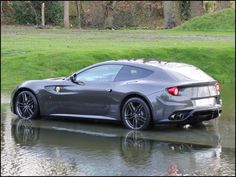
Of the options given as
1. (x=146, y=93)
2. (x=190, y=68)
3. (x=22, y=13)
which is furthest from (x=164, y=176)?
(x=22, y=13)

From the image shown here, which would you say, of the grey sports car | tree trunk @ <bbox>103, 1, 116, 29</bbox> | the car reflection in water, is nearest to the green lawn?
the grey sports car

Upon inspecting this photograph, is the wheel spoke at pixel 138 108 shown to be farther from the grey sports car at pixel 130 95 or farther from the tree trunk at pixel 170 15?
the tree trunk at pixel 170 15

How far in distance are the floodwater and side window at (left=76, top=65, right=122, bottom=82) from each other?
2.79ft

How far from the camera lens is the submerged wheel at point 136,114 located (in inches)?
448

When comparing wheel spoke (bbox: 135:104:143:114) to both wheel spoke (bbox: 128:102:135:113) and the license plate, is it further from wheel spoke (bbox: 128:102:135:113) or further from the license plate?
the license plate

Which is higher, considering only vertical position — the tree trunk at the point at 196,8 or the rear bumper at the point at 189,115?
the tree trunk at the point at 196,8

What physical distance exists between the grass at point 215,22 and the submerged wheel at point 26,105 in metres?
24.9

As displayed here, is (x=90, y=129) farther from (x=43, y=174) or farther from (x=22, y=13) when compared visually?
(x=22, y=13)

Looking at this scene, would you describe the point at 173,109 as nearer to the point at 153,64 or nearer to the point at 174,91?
the point at 174,91

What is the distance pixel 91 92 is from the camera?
474 inches

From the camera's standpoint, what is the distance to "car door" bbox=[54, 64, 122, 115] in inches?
469

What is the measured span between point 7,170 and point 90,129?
3.58 meters

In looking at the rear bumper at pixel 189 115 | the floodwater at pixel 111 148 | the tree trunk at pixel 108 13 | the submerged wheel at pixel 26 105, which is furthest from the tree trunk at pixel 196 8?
the rear bumper at pixel 189 115

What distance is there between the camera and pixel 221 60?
22766 mm
